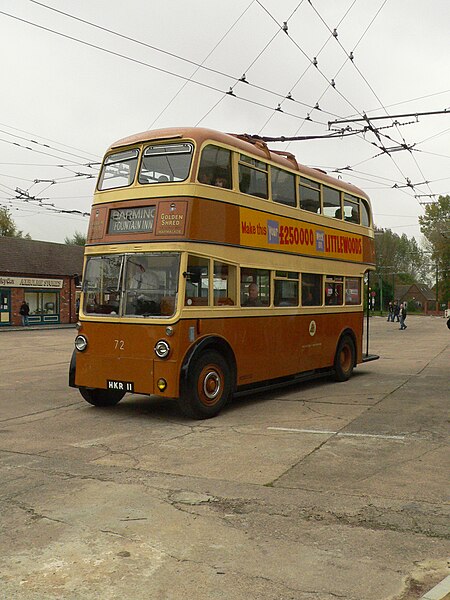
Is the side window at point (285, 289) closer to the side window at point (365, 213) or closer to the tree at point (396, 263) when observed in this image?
the side window at point (365, 213)

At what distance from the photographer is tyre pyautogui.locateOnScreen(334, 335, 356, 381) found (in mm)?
13148

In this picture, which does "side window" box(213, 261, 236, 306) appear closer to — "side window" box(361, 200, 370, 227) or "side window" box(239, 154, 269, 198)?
"side window" box(239, 154, 269, 198)

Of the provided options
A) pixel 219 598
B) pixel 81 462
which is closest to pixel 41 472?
pixel 81 462

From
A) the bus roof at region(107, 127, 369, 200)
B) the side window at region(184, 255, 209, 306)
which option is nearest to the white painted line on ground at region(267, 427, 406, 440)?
the side window at region(184, 255, 209, 306)

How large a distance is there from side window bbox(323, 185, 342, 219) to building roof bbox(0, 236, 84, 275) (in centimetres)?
3070

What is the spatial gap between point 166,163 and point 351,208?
591 centimetres

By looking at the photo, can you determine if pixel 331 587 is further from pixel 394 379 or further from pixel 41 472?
pixel 394 379

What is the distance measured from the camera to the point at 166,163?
362 inches

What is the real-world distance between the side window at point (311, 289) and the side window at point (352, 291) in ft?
4.60

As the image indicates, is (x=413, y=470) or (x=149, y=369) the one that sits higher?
(x=149, y=369)

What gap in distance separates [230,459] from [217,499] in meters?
1.35

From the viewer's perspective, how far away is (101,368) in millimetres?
9195

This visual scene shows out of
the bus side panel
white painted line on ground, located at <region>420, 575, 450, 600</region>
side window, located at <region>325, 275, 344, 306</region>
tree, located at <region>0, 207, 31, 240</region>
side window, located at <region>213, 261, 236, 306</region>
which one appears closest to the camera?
white painted line on ground, located at <region>420, 575, 450, 600</region>

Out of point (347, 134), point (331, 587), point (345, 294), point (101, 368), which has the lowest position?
point (331, 587)
